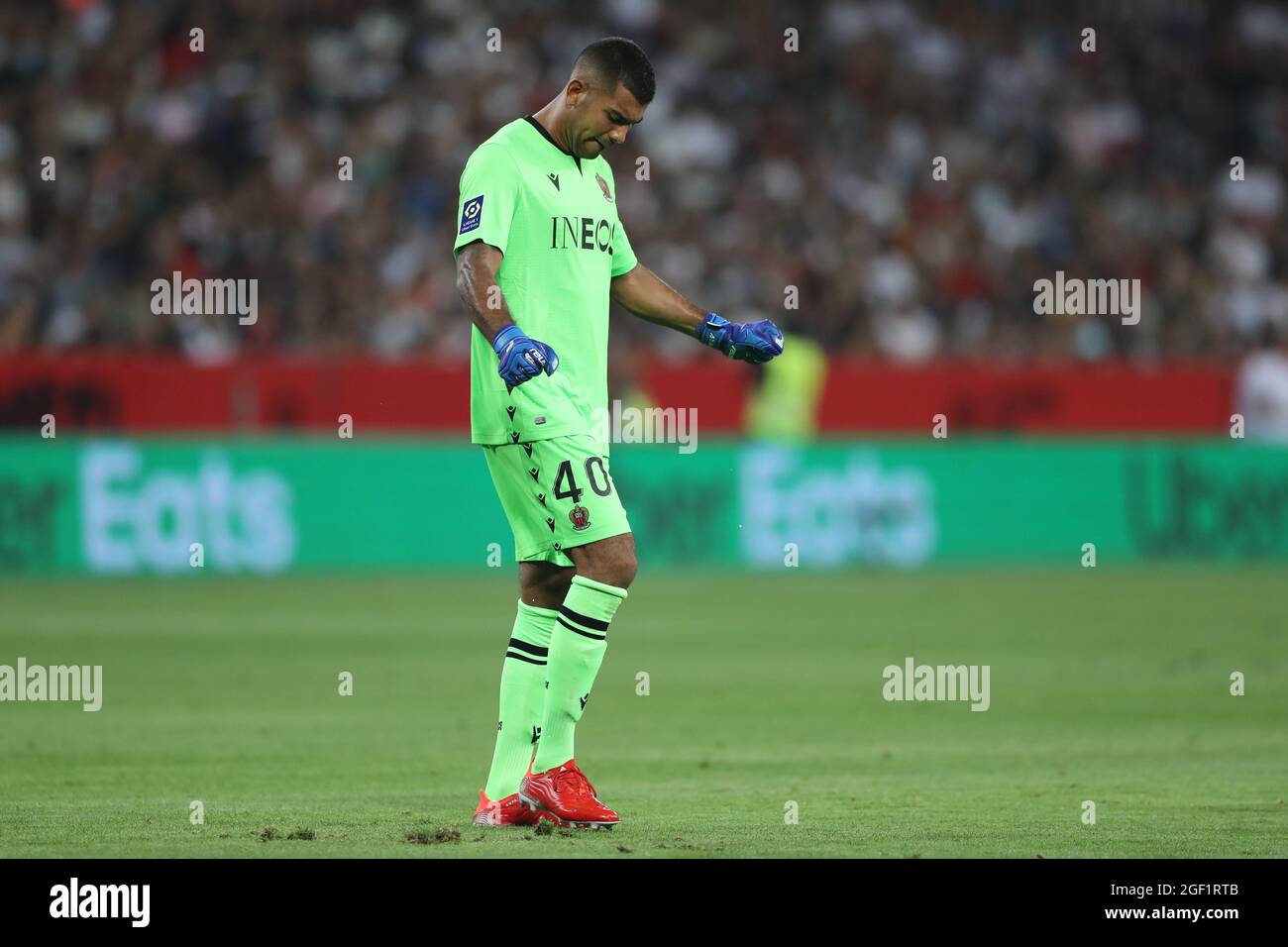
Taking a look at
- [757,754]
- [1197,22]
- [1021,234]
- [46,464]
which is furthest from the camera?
[1197,22]

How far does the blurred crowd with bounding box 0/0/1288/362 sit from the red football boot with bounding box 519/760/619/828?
52.1 ft

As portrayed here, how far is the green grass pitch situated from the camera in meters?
7.54

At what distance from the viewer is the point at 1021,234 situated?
27672mm

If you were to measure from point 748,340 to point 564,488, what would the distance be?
109 centimetres

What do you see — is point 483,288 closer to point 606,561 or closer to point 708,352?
point 606,561

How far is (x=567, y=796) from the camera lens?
770cm

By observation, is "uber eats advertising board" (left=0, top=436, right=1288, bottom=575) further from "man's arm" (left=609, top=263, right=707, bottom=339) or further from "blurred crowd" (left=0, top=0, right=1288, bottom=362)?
"man's arm" (left=609, top=263, right=707, bottom=339)

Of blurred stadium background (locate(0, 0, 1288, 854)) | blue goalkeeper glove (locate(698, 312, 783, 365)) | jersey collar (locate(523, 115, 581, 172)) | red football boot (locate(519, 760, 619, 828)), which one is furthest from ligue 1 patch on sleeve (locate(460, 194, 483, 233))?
blurred stadium background (locate(0, 0, 1288, 854))

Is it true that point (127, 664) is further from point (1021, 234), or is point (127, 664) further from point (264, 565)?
point (1021, 234)

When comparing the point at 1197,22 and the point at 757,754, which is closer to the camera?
the point at 757,754

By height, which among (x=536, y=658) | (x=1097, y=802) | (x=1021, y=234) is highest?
(x=1021, y=234)
